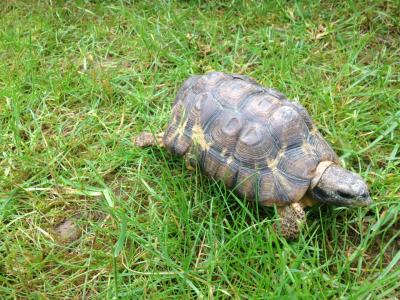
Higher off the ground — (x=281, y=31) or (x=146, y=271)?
(x=281, y=31)

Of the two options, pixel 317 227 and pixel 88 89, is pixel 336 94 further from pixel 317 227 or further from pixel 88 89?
pixel 88 89

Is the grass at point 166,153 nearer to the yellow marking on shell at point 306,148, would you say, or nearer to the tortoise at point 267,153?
the tortoise at point 267,153

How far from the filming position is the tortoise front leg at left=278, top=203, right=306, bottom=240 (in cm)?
255

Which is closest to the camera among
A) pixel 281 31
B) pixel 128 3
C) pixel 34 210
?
pixel 34 210

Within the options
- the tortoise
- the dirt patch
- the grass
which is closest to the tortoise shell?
the tortoise

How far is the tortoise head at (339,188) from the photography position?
2.53 meters

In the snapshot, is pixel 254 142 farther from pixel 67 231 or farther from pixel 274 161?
pixel 67 231

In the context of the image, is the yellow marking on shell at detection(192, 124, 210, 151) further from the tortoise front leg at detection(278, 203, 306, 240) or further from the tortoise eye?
the tortoise eye

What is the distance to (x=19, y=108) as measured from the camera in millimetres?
3570

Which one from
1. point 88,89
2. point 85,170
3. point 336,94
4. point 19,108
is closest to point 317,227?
point 336,94

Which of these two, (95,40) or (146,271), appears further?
(95,40)

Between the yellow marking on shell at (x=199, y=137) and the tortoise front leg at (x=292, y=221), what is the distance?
2.13 feet

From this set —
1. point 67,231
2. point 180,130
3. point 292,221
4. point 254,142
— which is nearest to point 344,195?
point 292,221

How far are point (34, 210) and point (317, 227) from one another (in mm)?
1852
